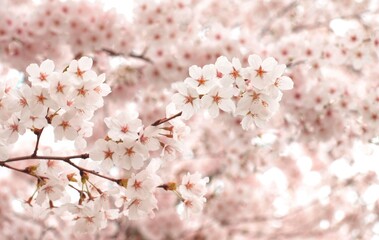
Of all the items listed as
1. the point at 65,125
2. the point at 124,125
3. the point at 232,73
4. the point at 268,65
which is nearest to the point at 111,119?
the point at 124,125

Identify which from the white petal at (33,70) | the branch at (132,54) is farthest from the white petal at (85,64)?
the branch at (132,54)

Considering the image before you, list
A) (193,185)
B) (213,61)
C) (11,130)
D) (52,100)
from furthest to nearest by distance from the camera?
(213,61)
(193,185)
(11,130)
(52,100)

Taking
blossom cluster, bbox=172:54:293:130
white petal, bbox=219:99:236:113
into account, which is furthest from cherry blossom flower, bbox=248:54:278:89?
white petal, bbox=219:99:236:113

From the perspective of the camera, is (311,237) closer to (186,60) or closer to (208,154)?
(208,154)

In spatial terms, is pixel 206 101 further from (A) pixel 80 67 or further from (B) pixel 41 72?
(B) pixel 41 72

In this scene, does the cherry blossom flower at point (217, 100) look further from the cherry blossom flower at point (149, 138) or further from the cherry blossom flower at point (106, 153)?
the cherry blossom flower at point (106, 153)

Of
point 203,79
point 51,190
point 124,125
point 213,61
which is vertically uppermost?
point 213,61

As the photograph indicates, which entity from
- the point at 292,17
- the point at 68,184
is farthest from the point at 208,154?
the point at 68,184

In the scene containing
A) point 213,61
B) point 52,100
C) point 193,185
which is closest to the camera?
point 52,100
